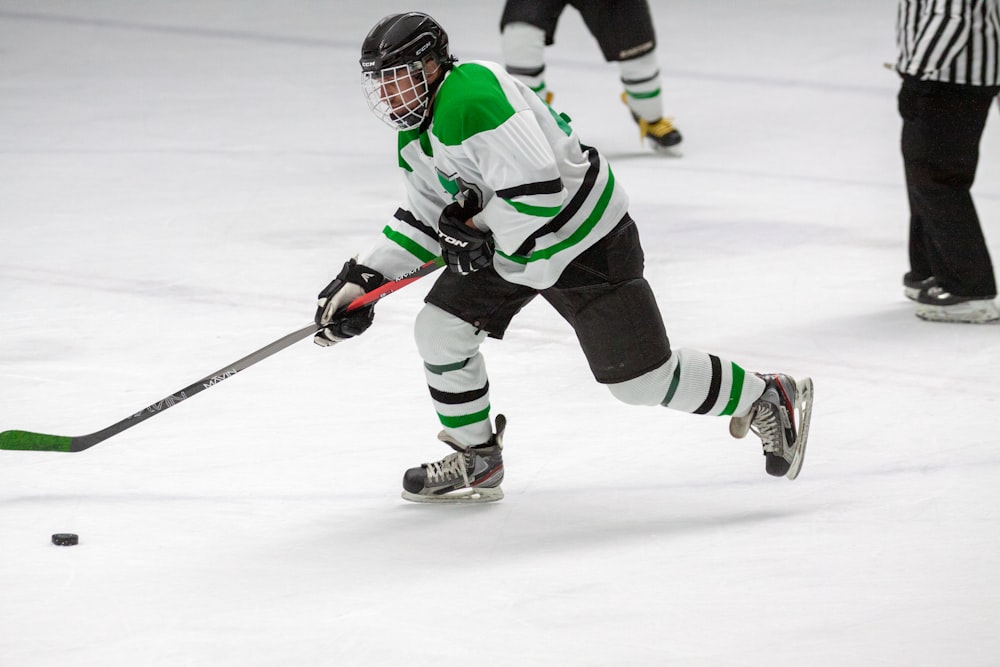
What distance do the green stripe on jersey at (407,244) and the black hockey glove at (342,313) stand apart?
0.30 ft

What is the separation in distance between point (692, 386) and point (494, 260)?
0.41 metres

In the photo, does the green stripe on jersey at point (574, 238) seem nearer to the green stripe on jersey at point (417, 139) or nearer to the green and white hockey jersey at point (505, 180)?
the green and white hockey jersey at point (505, 180)

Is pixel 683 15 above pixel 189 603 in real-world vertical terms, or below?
below

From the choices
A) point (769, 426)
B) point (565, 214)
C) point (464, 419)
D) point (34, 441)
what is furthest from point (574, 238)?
point (34, 441)

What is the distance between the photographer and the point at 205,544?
2.50 m

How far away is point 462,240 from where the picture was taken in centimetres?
243

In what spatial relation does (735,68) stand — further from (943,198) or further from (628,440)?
(628,440)

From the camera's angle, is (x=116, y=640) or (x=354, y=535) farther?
(x=354, y=535)

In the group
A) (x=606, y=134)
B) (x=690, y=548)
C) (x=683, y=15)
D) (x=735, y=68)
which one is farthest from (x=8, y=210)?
(x=683, y=15)

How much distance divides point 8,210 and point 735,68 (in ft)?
11.6

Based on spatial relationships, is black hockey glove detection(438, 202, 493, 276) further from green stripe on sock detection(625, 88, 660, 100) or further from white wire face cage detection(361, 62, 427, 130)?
green stripe on sock detection(625, 88, 660, 100)

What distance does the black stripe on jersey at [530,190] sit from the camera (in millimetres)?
2346

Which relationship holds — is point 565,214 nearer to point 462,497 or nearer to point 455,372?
point 455,372

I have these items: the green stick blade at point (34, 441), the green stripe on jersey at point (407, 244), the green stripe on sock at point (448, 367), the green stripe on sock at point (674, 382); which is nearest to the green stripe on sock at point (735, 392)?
the green stripe on sock at point (674, 382)
